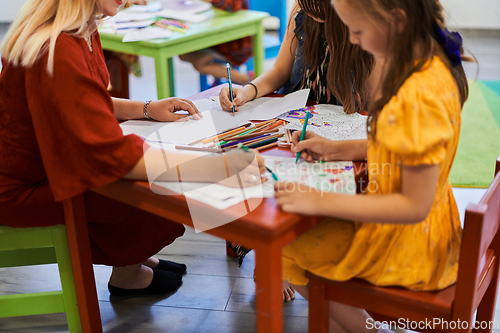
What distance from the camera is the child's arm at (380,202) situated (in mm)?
845

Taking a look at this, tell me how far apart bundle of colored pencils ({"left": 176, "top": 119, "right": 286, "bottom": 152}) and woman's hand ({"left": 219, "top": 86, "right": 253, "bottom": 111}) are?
0.46ft

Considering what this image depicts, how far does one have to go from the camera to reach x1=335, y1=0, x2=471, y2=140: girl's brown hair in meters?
0.86

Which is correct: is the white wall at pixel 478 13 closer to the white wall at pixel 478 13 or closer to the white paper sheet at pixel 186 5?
the white wall at pixel 478 13

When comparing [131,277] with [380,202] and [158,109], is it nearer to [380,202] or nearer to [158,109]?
[158,109]

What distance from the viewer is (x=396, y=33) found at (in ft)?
2.88

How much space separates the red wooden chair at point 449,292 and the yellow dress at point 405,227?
0.9 inches

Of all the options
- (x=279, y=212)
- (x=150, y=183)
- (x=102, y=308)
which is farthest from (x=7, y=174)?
(x=279, y=212)

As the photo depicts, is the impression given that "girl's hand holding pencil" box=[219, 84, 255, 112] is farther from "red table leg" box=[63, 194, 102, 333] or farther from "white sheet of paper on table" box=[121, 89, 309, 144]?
"red table leg" box=[63, 194, 102, 333]

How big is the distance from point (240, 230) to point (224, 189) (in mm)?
104

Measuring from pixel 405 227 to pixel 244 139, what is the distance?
1.34ft

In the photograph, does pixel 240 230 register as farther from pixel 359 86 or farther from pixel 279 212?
pixel 359 86

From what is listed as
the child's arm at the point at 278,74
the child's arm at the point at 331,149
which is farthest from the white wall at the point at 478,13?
the child's arm at the point at 331,149

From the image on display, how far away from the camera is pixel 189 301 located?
158 cm

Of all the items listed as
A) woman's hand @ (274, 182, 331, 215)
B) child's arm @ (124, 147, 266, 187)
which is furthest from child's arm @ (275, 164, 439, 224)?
child's arm @ (124, 147, 266, 187)
